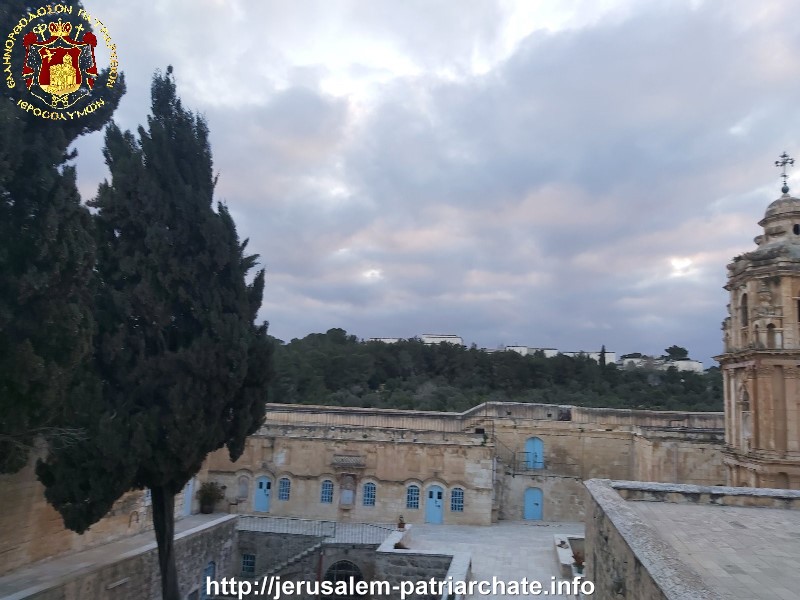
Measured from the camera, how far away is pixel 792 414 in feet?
51.4

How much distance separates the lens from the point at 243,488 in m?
22.5

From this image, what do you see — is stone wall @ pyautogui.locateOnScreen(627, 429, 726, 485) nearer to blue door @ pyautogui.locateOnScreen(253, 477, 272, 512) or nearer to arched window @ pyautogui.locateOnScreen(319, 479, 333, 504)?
arched window @ pyautogui.locateOnScreen(319, 479, 333, 504)

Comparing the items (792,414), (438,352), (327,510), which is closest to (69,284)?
(327,510)

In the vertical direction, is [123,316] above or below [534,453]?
above

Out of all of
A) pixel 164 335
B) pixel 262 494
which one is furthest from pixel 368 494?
pixel 164 335

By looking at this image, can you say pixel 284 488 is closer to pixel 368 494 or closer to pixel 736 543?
pixel 368 494

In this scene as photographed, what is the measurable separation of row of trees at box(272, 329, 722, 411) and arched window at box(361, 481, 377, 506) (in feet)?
53.8

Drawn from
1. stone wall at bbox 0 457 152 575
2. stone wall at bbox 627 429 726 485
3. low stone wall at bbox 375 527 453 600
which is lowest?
low stone wall at bbox 375 527 453 600

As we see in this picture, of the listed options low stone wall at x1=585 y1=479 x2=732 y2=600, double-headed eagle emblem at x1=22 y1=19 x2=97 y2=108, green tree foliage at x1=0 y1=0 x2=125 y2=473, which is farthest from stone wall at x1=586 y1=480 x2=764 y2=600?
double-headed eagle emblem at x1=22 y1=19 x2=97 y2=108

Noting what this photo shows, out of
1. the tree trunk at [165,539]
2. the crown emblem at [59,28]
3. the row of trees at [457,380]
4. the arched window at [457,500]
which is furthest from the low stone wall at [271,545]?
the row of trees at [457,380]

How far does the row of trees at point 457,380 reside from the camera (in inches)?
1622

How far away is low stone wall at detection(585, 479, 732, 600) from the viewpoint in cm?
466

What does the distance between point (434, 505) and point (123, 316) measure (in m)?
14.0

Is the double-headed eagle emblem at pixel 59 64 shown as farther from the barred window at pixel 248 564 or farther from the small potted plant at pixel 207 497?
the barred window at pixel 248 564
